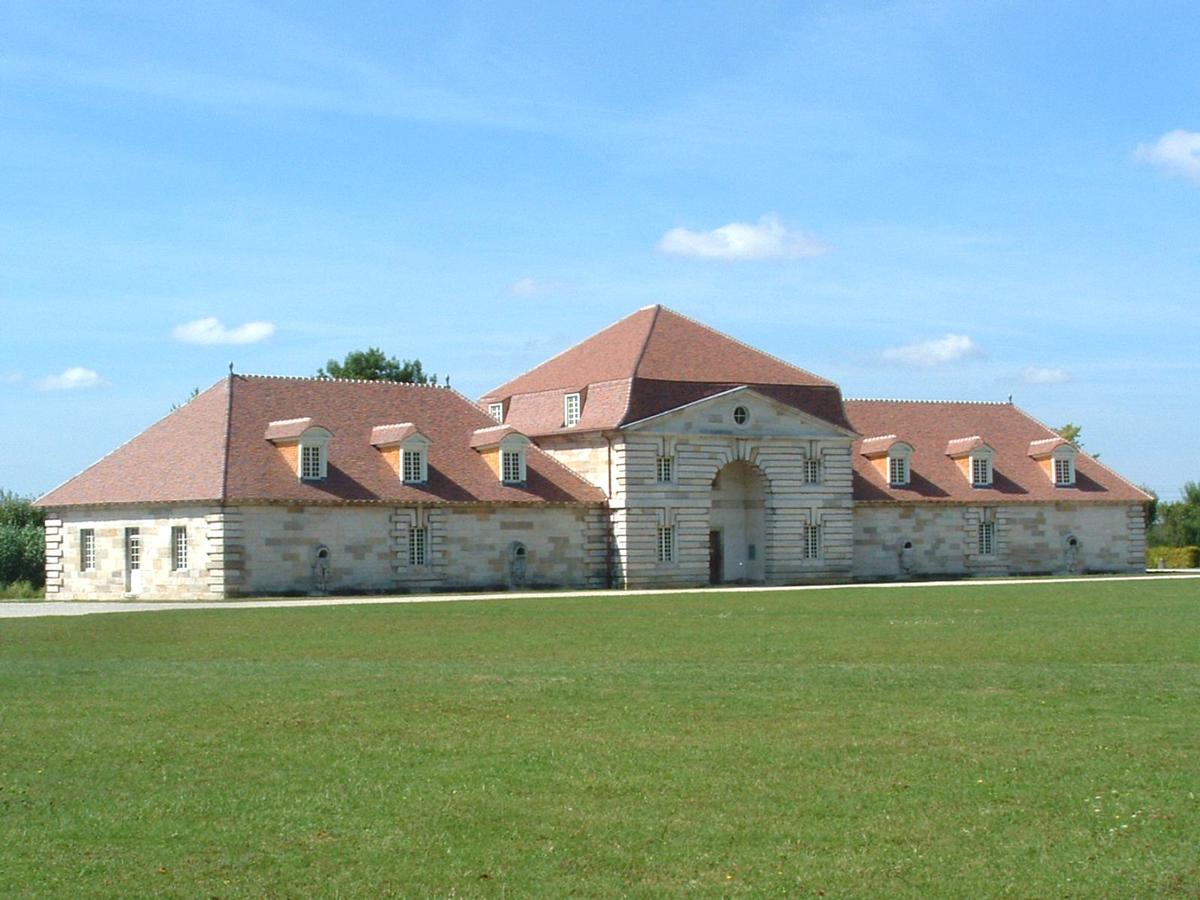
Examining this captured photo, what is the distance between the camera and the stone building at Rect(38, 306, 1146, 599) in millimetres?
48531

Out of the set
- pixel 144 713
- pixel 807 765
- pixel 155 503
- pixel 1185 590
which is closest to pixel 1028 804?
pixel 807 765

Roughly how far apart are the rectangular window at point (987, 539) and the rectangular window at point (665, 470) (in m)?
14.8

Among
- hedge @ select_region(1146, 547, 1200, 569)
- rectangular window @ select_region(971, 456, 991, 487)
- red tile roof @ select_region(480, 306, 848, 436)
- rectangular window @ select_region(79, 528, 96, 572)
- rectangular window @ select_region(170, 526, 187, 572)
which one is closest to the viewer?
rectangular window @ select_region(170, 526, 187, 572)

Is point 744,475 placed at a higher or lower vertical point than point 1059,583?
higher

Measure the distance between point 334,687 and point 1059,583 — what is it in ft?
122

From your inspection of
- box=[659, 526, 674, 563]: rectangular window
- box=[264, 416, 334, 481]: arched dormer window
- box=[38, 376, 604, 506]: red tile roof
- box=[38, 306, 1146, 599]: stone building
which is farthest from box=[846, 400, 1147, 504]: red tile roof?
box=[264, 416, 334, 481]: arched dormer window

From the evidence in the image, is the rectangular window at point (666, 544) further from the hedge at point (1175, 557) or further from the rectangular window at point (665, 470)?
the hedge at point (1175, 557)

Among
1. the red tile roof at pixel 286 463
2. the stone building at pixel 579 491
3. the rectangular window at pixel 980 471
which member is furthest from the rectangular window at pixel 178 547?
the rectangular window at pixel 980 471

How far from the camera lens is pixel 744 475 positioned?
58906 millimetres

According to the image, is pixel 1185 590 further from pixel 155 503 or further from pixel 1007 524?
pixel 155 503

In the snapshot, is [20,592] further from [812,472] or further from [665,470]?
[812,472]

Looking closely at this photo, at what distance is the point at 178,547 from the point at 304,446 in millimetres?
4661

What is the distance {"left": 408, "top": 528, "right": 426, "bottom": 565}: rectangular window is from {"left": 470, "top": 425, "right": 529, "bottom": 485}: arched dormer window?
11.5 ft

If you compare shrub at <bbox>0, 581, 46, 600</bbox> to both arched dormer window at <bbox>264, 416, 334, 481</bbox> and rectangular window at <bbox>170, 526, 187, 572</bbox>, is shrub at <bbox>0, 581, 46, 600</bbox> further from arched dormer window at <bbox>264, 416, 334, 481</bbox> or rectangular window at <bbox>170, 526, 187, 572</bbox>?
arched dormer window at <bbox>264, 416, 334, 481</bbox>
